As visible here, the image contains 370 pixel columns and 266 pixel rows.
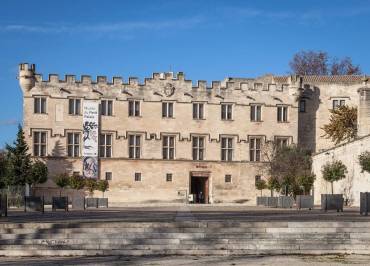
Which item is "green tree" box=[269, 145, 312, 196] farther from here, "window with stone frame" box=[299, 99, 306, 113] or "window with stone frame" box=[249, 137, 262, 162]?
"window with stone frame" box=[299, 99, 306, 113]

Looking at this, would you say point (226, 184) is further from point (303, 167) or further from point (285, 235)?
point (285, 235)

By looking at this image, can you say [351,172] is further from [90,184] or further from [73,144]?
[73,144]

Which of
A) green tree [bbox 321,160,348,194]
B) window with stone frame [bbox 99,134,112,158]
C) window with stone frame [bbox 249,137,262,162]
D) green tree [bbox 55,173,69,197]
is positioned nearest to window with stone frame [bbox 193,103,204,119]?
window with stone frame [bbox 249,137,262,162]

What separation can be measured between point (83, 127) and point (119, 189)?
5.41 metres

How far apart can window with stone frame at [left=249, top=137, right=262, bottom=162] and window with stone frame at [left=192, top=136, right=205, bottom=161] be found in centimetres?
388

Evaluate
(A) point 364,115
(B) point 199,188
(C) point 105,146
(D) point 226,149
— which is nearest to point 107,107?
(C) point 105,146

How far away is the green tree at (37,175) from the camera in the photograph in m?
50.1

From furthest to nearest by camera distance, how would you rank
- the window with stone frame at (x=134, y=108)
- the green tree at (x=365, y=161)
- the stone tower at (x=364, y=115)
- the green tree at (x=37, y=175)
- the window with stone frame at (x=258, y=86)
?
the window with stone frame at (x=258, y=86), the window with stone frame at (x=134, y=108), the green tree at (x=37, y=175), the stone tower at (x=364, y=115), the green tree at (x=365, y=161)

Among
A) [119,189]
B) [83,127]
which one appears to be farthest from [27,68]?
[119,189]

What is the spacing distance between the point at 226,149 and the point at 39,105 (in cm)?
1486

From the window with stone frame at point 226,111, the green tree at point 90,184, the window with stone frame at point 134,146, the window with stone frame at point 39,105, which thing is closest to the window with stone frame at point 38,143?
the window with stone frame at point 39,105

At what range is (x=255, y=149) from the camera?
56.3 m

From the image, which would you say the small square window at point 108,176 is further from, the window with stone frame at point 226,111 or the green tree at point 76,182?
the window with stone frame at point 226,111

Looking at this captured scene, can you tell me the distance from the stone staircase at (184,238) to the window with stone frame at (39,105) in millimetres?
35718
